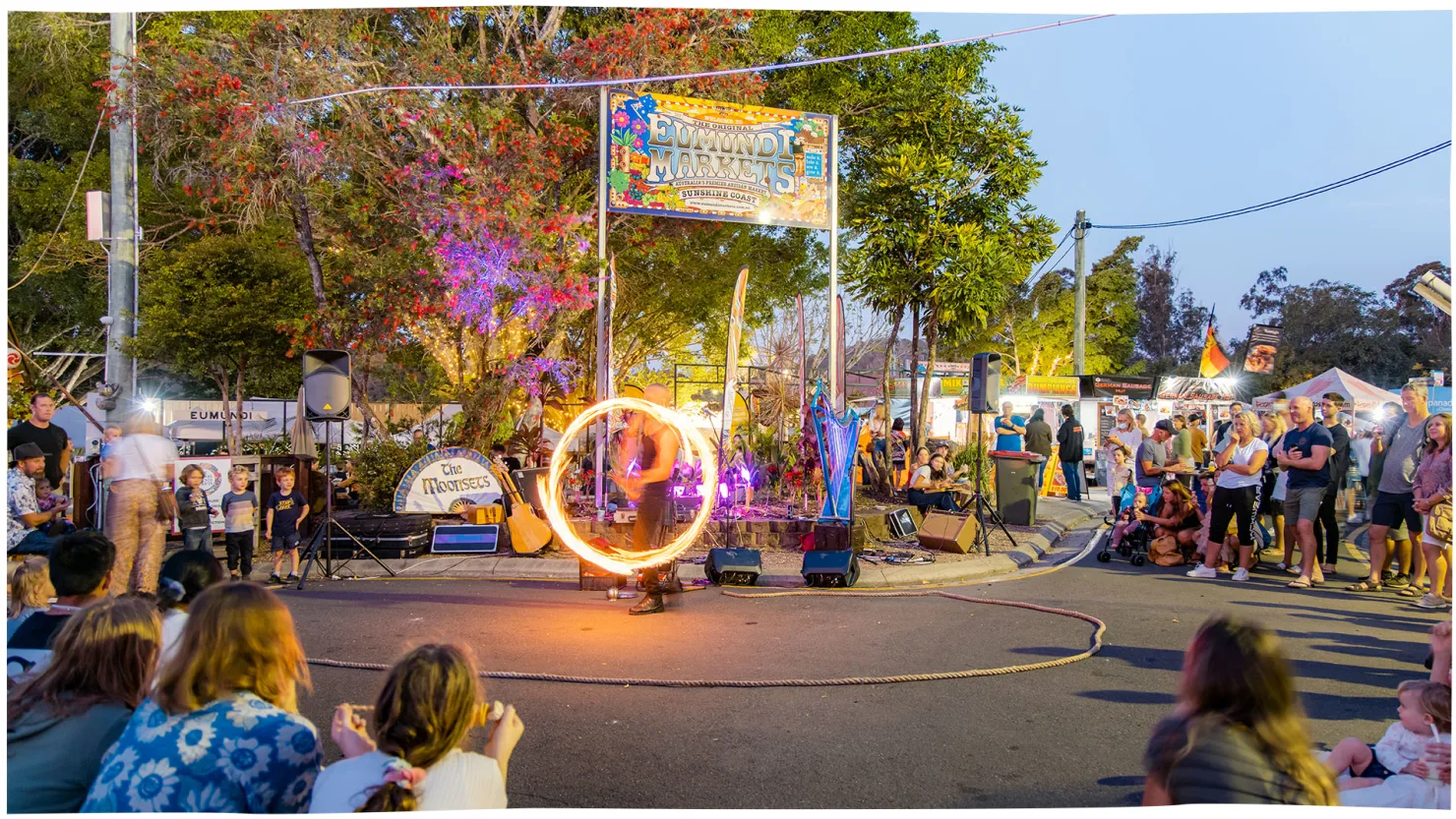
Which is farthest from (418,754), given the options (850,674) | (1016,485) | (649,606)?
(1016,485)

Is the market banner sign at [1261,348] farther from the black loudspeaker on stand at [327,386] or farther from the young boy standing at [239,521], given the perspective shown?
the young boy standing at [239,521]

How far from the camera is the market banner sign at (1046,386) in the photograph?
82.4ft

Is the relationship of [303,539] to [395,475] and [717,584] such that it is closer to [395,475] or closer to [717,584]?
[395,475]

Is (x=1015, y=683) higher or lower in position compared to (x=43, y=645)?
lower

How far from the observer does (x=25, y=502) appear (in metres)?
8.07

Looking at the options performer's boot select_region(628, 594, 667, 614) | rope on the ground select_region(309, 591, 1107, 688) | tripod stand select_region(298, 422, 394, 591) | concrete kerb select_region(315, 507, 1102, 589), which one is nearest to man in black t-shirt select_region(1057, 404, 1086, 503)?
concrete kerb select_region(315, 507, 1102, 589)

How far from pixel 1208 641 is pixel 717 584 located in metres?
7.23

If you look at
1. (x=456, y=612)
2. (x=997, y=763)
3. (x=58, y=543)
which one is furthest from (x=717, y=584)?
(x=58, y=543)

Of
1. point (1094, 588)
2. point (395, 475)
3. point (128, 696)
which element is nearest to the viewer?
point (128, 696)

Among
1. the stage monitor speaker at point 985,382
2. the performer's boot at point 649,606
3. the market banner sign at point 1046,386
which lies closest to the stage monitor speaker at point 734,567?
the performer's boot at point 649,606

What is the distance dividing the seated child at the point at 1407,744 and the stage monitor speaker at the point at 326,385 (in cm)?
945

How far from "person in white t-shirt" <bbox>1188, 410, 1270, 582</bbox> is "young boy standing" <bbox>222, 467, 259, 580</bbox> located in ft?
32.2

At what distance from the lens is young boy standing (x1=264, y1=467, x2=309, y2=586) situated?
9875 mm

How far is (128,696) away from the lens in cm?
309
